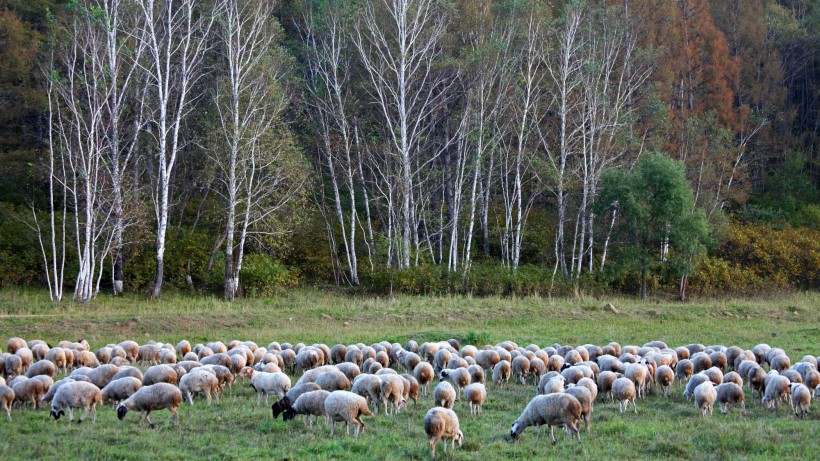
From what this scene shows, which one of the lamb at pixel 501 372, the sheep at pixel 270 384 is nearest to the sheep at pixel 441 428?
the sheep at pixel 270 384

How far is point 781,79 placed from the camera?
189 ft

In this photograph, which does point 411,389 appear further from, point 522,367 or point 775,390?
point 775,390

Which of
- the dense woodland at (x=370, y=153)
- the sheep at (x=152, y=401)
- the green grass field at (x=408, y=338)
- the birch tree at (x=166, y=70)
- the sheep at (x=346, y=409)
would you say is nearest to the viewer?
the green grass field at (x=408, y=338)

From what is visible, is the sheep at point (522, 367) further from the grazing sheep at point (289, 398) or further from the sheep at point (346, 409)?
the sheep at point (346, 409)

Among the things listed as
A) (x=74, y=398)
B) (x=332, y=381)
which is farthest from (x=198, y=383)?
(x=332, y=381)

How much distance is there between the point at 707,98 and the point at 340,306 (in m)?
32.5

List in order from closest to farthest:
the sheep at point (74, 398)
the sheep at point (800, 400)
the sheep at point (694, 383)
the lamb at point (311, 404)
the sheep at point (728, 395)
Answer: the lamb at point (311, 404)
the sheep at point (74, 398)
the sheep at point (800, 400)
the sheep at point (728, 395)
the sheep at point (694, 383)

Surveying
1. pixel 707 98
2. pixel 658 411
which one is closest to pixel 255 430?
pixel 658 411

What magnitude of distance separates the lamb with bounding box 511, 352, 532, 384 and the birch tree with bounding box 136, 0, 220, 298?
1993 cm

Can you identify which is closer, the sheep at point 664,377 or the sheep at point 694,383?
the sheep at point 694,383

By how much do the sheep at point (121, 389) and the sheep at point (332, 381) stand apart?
328cm

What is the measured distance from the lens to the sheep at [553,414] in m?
12.0

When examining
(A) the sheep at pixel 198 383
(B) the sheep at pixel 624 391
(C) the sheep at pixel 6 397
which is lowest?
(C) the sheep at pixel 6 397

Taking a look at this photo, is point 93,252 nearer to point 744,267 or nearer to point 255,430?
point 255,430
